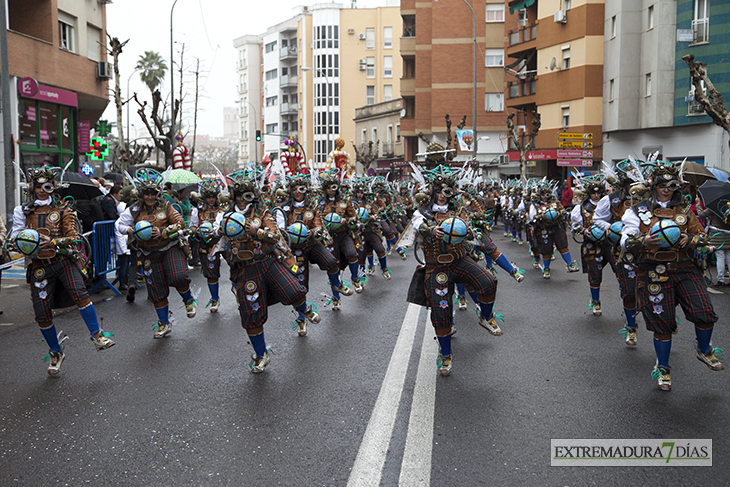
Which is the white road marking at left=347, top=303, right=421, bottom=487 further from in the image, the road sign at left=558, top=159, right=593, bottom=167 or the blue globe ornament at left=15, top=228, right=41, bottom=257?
the road sign at left=558, top=159, right=593, bottom=167

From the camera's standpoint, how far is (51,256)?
707 cm

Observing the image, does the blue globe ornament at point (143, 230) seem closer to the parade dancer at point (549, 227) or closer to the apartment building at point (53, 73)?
the parade dancer at point (549, 227)

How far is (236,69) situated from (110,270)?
102398 mm

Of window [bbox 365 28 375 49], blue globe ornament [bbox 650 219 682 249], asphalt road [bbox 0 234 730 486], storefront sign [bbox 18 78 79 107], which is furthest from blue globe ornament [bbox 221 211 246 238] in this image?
window [bbox 365 28 375 49]

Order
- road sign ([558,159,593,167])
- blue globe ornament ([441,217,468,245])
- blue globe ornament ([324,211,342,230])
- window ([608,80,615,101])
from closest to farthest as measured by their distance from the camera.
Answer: blue globe ornament ([441,217,468,245]), blue globe ornament ([324,211,342,230]), road sign ([558,159,593,167]), window ([608,80,615,101])

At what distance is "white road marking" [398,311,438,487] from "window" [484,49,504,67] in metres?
47.6

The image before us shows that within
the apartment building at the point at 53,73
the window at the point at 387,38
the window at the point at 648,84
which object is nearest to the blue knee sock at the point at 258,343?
the apartment building at the point at 53,73

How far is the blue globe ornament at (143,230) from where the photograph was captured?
8125 millimetres

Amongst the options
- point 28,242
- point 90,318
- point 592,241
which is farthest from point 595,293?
point 28,242

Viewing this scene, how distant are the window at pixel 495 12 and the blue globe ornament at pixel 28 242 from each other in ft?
162

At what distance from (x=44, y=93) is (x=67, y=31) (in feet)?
12.2

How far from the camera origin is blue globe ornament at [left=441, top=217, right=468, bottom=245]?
660 cm

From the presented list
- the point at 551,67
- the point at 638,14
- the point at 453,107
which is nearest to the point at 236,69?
the point at 453,107

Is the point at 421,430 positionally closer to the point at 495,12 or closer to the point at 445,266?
the point at 445,266
